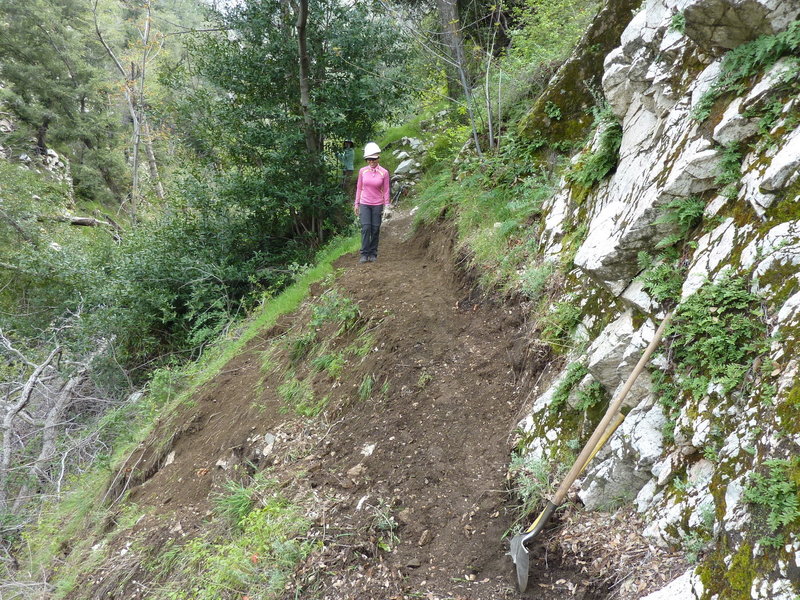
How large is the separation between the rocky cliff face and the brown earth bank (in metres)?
0.35

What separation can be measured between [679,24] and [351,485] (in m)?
4.22

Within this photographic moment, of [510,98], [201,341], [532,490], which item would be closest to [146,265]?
[201,341]

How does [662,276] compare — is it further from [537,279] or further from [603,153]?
[603,153]

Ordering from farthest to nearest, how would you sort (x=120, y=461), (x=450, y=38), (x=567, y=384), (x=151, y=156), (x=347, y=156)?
1. (x=151, y=156)
2. (x=347, y=156)
3. (x=450, y=38)
4. (x=120, y=461)
5. (x=567, y=384)

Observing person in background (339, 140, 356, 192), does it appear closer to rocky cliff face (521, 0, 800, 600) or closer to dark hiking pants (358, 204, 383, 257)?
dark hiking pants (358, 204, 383, 257)

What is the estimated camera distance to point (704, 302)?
240 cm

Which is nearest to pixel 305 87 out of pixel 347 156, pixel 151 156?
pixel 347 156

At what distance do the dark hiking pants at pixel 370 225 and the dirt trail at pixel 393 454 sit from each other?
32.5 inches

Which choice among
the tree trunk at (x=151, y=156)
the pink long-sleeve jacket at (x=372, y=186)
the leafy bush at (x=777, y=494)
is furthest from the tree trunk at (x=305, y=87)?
the tree trunk at (x=151, y=156)

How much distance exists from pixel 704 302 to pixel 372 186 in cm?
499

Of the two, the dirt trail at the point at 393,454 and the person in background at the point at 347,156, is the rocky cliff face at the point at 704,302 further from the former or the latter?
the person in background at the point at 347,156

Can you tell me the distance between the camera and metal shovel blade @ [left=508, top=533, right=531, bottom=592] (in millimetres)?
2504

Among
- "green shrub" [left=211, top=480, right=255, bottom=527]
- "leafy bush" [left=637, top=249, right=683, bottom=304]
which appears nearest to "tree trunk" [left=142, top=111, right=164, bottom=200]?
"green shrub" [left=211, top=480, right=255, bottom=527]

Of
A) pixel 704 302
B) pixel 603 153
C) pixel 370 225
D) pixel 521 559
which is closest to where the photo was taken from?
pixel 704 302
